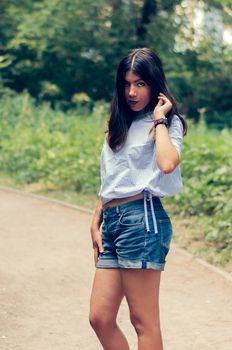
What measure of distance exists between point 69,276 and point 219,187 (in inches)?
110

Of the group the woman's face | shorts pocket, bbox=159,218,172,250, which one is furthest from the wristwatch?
shorts pocket, bbox=159,218,172,250

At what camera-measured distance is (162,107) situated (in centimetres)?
357

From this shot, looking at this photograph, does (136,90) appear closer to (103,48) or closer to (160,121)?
(160,121)

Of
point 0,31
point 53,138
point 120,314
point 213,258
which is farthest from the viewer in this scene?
point 0,31

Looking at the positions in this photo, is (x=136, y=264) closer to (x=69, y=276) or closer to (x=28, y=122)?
(x=69, y=276)

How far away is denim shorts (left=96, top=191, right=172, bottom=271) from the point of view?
3.54m

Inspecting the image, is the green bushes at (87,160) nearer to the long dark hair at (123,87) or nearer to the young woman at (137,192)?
the young woman at (137,192)

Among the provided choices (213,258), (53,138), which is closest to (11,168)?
(53,138)

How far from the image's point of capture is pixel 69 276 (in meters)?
7.38

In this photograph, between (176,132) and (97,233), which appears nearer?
(176,132)

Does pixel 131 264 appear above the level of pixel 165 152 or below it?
below

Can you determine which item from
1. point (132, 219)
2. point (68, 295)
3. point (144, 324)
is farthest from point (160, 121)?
point (68, 295)

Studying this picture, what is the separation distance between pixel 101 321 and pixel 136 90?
1.07 m

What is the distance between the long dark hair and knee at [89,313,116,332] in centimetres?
77
